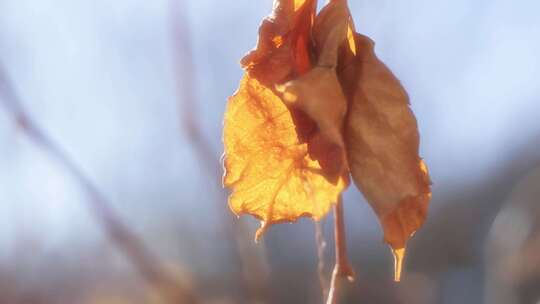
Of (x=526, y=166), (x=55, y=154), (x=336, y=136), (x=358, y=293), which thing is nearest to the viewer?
(x=336, y=136)

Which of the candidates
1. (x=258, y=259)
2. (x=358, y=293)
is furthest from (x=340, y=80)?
(x=358, y=293)

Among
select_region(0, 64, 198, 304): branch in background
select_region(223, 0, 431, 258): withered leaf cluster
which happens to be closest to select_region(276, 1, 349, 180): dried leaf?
select_region(223, 0, 431, 258): withered leaf cluster

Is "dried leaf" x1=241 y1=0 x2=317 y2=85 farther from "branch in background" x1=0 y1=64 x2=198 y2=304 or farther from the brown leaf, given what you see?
"branch in background" x1=0 y1=64 x2=198 y2=304

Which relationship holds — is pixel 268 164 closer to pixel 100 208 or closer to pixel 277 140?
pixel 277 140

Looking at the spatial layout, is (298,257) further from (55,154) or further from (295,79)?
(295,79)

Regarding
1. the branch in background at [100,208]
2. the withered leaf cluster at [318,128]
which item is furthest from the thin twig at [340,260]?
the branch in background at [100,208]

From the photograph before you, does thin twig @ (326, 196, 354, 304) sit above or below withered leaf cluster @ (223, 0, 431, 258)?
below
